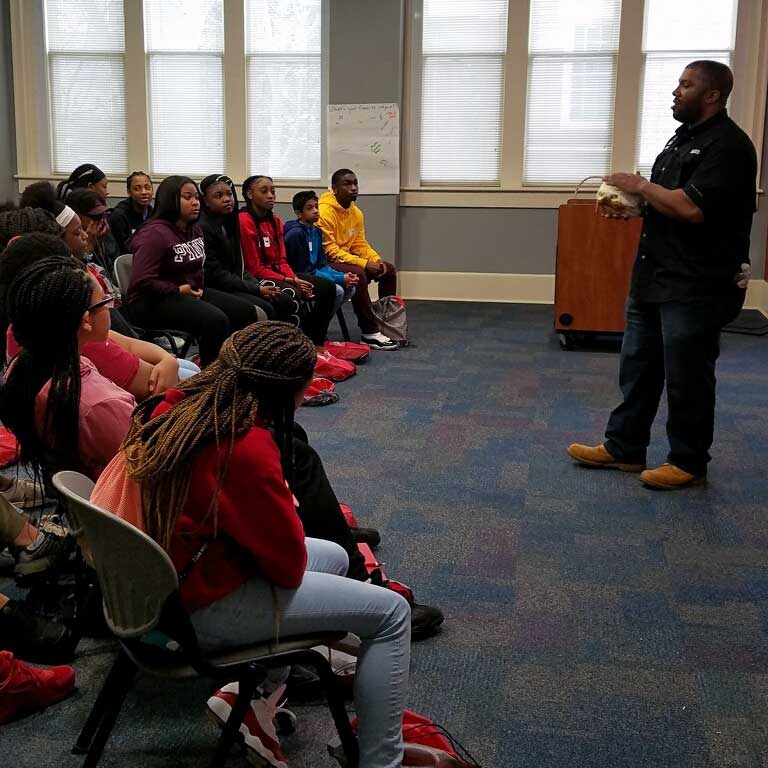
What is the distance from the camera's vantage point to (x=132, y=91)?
8.12 m

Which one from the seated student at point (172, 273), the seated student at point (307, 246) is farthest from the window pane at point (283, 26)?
the seated student at point (172, 273)

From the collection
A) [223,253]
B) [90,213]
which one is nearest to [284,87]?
[223,253]

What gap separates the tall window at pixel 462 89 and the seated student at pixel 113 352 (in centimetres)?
536

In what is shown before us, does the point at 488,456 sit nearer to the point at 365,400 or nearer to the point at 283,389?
the point at 365,400

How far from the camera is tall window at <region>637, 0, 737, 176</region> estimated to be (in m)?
7.40

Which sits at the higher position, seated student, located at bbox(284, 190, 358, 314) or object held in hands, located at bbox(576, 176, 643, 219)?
object held in hands, located at bbox(576, 176, 643, 219)

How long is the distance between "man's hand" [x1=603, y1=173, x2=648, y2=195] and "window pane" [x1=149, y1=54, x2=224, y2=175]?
547cm

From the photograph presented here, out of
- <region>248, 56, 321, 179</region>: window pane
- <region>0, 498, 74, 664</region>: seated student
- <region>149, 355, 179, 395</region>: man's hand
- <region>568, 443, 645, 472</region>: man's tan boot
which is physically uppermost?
<region>248, 56, 321, 179</region>: window pane

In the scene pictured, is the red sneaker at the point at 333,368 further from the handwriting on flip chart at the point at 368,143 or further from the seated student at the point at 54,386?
the handwriting on flip chart at the point at 368,143

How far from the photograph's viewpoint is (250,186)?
539 cm

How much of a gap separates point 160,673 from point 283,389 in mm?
519

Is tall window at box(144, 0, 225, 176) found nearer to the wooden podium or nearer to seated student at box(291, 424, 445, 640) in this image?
the wooden podium

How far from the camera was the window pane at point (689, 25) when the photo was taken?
24.2ft

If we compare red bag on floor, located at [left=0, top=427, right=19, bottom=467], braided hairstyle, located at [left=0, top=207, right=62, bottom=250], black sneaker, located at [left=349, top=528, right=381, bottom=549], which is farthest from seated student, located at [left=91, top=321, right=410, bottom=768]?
red bag on floor, located at [left=0, top=427, right=19, bottom=467]
